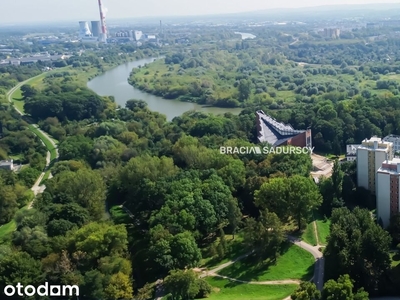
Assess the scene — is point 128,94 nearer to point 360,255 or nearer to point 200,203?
point 200,203

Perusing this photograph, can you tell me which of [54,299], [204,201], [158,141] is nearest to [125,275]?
[54,299]

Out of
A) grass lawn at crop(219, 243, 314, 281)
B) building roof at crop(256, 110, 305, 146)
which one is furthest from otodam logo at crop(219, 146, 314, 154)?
grass lawn at crop(219, 243, 314, 281)

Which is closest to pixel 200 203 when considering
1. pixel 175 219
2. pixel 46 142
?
pixel 175 219

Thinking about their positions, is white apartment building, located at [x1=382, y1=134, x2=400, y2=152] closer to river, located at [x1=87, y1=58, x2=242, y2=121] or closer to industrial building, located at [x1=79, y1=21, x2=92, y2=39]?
river, located at [x1=87, y1=58, x2=242, y2=121]

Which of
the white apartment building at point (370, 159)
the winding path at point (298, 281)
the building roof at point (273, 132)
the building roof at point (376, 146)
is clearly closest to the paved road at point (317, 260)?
the winding path at point (298, 281)

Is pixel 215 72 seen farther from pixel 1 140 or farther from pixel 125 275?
pixel 125 275

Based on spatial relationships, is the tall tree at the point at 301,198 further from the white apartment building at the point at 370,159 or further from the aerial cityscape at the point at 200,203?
the white apartment building at the point at 370,159
